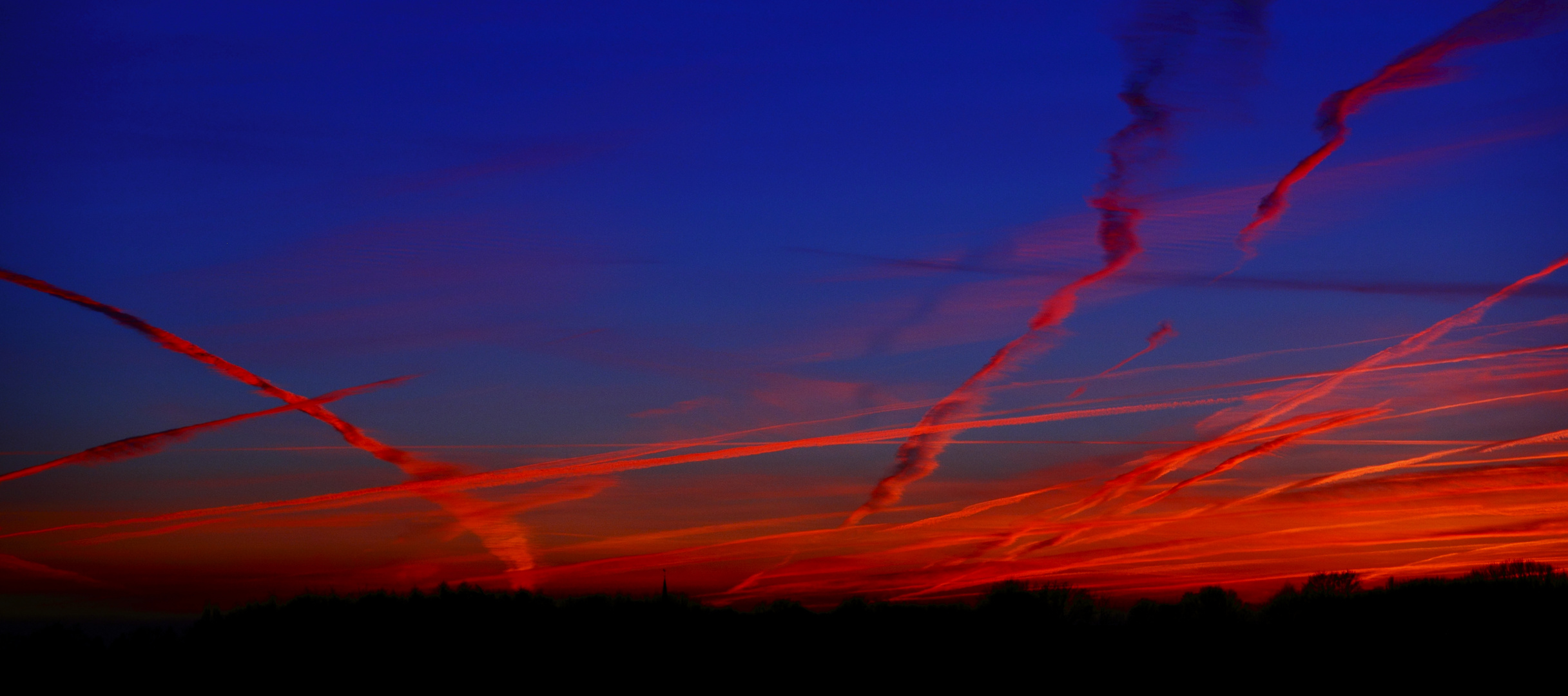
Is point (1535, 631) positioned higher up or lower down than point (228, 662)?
lower down

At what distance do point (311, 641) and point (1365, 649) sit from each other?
40.5ft

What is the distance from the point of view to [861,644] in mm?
12477

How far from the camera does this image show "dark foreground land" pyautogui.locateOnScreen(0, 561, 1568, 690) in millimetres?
11508

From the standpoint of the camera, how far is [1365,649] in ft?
38.0

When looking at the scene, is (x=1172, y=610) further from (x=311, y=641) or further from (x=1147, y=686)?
(x=311, y=641)

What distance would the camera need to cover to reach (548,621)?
13625 mm

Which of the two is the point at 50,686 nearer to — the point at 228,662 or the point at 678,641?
the point at 228,662

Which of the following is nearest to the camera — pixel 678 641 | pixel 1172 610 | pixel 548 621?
pixel 678 641

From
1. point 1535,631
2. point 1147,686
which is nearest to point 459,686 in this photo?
point 1147,686

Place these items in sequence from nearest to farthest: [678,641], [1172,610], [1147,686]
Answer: [1147,686], [678,641], [1172,610]

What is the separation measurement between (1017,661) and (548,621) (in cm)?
601

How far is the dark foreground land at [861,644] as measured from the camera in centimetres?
1151

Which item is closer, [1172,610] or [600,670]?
[600,670]

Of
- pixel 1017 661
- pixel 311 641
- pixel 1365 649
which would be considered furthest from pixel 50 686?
pixel 1365 649
